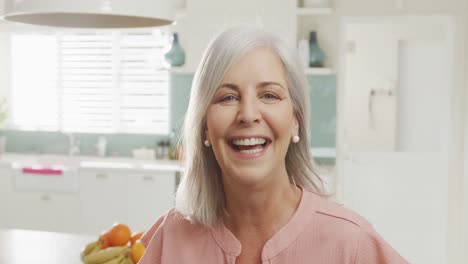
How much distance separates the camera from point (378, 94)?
673 cm

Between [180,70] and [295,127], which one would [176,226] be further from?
[180,70]

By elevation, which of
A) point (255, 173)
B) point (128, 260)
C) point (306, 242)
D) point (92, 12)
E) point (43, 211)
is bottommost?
point (43, 211)

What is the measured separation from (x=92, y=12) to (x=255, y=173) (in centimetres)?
72

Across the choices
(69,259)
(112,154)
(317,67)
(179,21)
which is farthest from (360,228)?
(112,154)

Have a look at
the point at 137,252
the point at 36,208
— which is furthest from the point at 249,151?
the point at 36,208

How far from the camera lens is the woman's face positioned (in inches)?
52.7

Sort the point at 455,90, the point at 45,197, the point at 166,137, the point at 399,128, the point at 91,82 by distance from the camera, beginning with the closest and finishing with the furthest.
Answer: the point at 455,90, the point at 45,197, the point at 166,137, the point at 91,82, the point at 399,128

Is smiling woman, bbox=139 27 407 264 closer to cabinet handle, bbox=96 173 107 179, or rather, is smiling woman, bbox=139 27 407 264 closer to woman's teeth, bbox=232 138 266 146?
woman's teeth, bbox=232 138 266 146

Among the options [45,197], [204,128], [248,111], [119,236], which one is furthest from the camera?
[45,197]

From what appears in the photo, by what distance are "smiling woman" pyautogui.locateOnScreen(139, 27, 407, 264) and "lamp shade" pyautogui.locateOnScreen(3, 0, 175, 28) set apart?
1.64 feet

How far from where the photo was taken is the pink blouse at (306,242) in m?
1.35

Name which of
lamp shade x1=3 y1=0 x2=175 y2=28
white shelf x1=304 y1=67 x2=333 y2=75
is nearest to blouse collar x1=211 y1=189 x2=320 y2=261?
lamp shade x1=3 y1=0 x2=175 y2=28

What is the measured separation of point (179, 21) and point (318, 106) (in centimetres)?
137

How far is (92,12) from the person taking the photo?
1.77m
